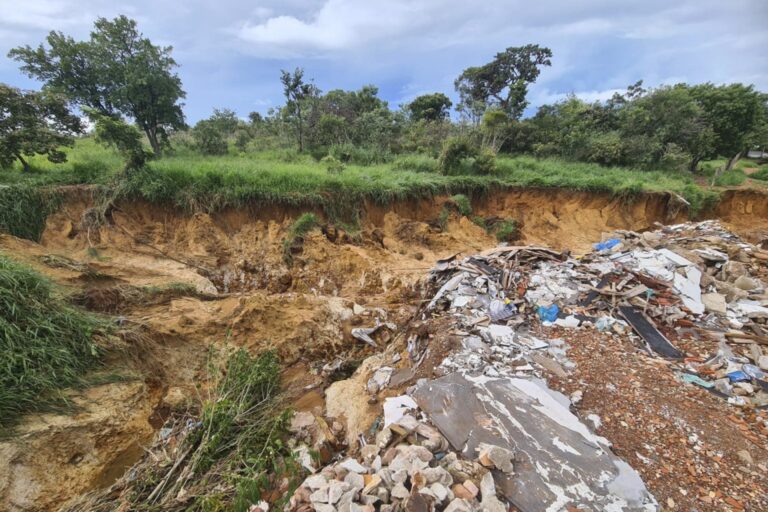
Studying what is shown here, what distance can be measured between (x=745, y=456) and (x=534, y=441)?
1819 millimetres

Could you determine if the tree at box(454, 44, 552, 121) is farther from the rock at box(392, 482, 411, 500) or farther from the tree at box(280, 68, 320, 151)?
the rock at box(392, 482, 411, 500)

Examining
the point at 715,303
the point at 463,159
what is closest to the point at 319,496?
the point at 715,303

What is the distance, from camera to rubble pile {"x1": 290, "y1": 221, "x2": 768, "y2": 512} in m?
2.07

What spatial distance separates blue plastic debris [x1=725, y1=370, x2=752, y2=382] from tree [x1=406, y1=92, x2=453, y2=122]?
19252 mm


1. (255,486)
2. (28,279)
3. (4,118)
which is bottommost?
(255,486)

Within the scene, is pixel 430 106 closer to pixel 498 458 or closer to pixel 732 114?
pixel 732 114

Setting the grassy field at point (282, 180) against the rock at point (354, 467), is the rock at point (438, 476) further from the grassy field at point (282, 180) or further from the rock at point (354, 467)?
the grassy field at point (282, 180)

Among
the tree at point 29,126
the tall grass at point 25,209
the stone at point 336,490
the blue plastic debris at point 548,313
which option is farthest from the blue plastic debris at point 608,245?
the tree at point 29,126

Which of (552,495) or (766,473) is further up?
(552,495)

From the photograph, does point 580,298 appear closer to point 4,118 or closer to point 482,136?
point 4,118

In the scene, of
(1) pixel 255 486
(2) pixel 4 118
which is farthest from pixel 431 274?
(2) pixel 4 118

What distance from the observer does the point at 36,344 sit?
291cm

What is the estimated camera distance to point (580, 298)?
4.69m

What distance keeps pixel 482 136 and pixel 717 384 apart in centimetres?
1332
